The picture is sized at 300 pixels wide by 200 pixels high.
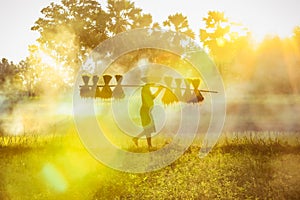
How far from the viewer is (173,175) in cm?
1286

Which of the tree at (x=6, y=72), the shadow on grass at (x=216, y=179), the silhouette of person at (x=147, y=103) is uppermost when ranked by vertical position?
the tree at (x=6, y=72)

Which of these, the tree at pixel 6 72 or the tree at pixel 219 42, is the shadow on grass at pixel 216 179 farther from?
the tree at pixel 6 72

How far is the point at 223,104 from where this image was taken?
110ft

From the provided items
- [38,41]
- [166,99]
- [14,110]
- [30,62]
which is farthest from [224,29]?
[30,62]

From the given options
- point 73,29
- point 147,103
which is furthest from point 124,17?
point 147,103

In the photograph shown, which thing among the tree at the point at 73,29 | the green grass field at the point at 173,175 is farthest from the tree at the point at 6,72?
the green grass field at the point at 173,175

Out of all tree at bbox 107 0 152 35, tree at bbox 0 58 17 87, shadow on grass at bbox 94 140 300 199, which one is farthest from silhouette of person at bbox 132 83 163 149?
tree at bbox 0 58 17 87

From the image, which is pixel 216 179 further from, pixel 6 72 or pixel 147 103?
pixel 6 72

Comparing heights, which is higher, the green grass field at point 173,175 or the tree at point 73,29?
the tree at point 73,29

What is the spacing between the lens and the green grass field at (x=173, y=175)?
11602 mm

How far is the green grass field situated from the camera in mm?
11602

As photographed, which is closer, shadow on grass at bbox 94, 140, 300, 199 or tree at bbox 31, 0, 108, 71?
shadow on grass at bbox 94, 140, 300, 199

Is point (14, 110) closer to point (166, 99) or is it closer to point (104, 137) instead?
point (104, 137)

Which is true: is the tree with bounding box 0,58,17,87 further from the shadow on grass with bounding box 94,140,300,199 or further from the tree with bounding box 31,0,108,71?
the shadow on grass with bounding box 94,140,300,199
